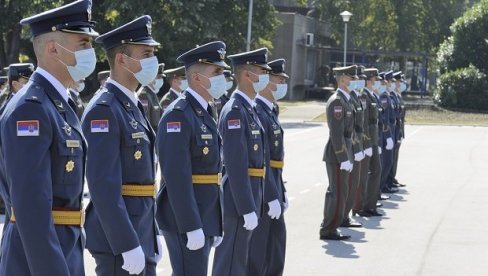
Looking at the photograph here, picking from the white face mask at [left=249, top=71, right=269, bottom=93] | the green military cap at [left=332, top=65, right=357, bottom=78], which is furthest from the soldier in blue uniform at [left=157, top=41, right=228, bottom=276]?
the green military cap at [left=332, top=65, right=357, bottom=78]

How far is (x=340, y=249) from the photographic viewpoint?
9.66 m

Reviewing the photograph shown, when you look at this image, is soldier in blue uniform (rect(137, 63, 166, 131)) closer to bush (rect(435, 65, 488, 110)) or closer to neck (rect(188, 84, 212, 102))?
neck (rect(188, 84, 212, 102))

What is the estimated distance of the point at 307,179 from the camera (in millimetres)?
16469

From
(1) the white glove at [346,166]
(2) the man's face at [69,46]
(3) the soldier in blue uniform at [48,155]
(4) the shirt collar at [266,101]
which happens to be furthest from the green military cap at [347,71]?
(2) the man's face at [69,46]

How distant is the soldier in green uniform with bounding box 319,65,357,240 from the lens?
10.0 m

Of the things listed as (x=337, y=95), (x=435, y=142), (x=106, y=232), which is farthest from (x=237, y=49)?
(x=106, y=232)

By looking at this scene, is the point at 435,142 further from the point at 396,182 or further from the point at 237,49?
the point at 237,49

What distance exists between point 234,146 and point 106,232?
6.67ft

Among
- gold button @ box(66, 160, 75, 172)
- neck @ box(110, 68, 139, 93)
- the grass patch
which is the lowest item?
the grass patch

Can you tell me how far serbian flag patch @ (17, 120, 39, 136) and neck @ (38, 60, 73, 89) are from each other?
0.33 m

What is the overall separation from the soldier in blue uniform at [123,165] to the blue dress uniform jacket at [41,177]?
482 millimetres

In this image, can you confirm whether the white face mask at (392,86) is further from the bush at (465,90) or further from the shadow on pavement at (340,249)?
the bush at (465,90)

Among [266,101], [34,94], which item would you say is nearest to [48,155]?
[34,94]

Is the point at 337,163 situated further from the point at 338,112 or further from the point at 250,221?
the point at 250,221
